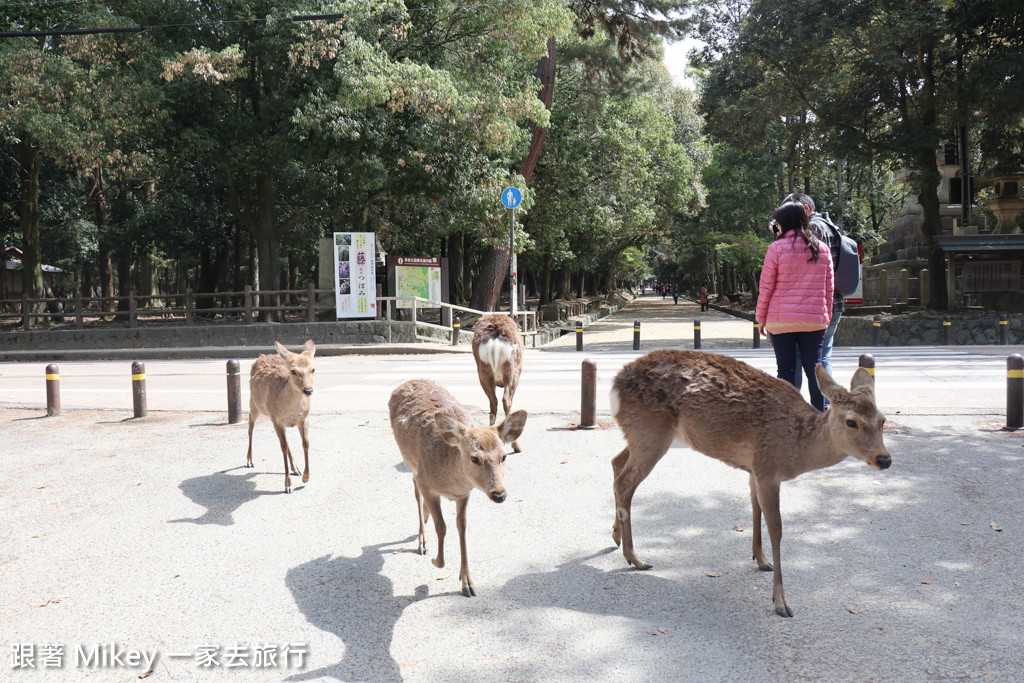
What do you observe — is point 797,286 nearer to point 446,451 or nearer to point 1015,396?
point 446,451

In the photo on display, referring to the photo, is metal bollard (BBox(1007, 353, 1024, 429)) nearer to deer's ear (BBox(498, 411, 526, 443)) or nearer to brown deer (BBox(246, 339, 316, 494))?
deer's ear (BBox(498, 411, 526, 443))

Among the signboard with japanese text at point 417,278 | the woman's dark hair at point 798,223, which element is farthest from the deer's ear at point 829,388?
the signboard with japanese text at point 417,278

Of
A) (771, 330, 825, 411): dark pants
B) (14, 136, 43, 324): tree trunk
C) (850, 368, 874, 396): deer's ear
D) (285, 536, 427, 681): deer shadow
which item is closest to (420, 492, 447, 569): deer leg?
(285, 536, 427, 681): deer shadow

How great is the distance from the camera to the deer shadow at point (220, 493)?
633 centimetres

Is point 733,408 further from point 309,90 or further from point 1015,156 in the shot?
point 1015,156

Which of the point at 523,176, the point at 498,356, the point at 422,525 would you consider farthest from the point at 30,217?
the point at 422,525

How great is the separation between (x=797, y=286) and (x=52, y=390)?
10019 millimetres

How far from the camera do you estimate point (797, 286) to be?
632 cm

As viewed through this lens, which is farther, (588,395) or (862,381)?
(588,395)

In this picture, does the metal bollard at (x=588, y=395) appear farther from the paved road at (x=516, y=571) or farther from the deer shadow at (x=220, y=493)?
the deer shadow at (x=220, y=493)

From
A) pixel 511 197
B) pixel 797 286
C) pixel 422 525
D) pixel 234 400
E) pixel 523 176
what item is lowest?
pixel 422 525

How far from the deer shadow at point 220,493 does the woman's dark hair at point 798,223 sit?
490 cm

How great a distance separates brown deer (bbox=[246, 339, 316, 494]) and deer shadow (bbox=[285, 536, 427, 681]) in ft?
6.08

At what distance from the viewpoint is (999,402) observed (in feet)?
33.9
